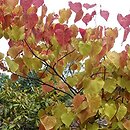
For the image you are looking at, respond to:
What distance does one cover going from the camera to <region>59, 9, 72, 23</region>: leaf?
1859 mm

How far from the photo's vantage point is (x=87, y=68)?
5.50 feet

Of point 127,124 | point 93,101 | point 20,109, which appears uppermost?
point 20,109

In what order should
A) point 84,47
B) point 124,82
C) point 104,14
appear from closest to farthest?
point 84,47 → point 124,82 → point 104,14

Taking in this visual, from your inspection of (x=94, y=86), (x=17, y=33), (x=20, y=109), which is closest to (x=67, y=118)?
(x=94, y=86)

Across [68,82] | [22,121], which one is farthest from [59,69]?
[22,121]

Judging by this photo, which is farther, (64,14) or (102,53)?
(64,14)

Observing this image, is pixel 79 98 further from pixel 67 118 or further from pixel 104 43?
pixel 104 43

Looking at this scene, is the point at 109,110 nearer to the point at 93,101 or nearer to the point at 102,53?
the point at 93,101

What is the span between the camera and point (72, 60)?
1.82 metres

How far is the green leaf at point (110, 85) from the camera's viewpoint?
1.67 meters

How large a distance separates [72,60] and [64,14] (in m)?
0.22

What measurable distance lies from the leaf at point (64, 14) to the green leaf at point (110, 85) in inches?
15.0

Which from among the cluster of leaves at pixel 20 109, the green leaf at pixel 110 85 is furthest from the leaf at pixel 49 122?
the cluster of leaves at pixel 20 109

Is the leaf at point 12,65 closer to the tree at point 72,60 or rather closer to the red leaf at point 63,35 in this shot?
the tree at point 72,60
